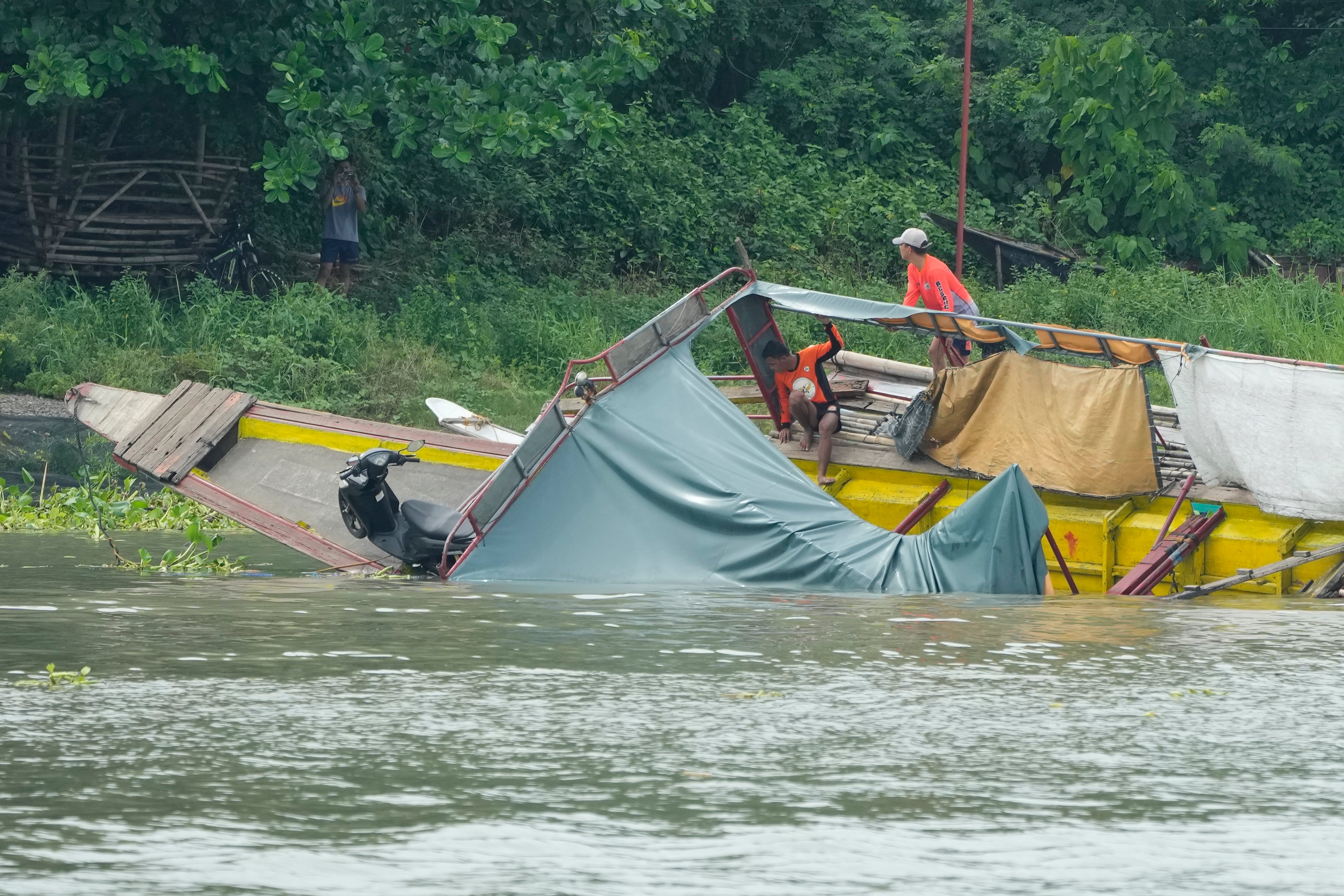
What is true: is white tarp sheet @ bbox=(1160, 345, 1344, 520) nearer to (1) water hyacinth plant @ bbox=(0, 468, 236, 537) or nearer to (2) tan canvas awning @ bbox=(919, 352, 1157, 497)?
(2) tan canvas awning @ bbox=(919, 352, 1157, 497)

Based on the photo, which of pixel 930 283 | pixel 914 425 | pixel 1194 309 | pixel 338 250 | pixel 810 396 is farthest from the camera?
pixel 1194 309

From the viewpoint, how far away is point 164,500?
14.5m

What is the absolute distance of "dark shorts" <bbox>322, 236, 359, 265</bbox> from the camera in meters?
18.8

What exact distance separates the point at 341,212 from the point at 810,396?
28.4ft

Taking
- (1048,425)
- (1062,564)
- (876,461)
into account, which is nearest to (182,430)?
(876,461)

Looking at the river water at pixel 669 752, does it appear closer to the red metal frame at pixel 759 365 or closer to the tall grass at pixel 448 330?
the red metal frame at pixel 759 365

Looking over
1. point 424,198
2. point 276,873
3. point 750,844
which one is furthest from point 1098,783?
point 424,198

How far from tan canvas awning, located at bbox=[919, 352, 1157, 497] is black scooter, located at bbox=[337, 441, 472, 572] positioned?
3248mm

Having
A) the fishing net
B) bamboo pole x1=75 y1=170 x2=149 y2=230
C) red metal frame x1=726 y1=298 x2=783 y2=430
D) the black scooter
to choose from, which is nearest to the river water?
the black scooter

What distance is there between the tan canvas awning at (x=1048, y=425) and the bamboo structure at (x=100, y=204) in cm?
1042

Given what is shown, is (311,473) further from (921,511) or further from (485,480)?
(921,511)

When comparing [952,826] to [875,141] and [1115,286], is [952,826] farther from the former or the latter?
[875,141]

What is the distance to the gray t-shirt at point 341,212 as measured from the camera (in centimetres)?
1856

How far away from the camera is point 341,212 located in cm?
1862
